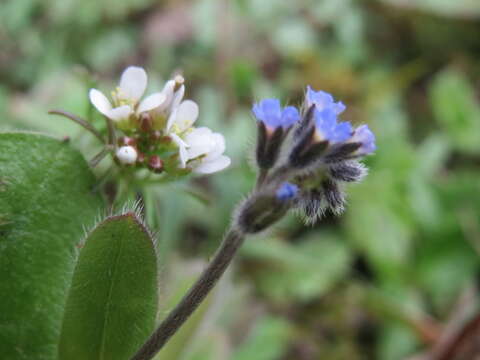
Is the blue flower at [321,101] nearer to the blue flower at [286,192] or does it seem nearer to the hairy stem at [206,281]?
the blue flower at [286,192]

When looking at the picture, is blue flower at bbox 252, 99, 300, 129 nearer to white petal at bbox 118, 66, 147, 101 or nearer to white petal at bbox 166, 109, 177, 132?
white petal at bbox 166, 109, 177, 132

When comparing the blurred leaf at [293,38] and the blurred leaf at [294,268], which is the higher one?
the blurred leaf at [293,38]

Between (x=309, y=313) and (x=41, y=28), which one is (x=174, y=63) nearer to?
(x=41, y=28)

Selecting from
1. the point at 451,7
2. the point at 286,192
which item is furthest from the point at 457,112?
the point at 286,192

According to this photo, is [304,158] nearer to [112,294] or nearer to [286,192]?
[286,192]

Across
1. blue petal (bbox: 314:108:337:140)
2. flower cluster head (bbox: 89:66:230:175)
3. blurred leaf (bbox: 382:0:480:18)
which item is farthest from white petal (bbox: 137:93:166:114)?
blurred leaf (bbox: 382:0:480:18)

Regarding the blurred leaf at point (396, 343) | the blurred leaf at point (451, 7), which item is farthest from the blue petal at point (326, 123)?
the blurred leaf at point (451, 7)

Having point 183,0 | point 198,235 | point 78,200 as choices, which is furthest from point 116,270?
point 183,0
